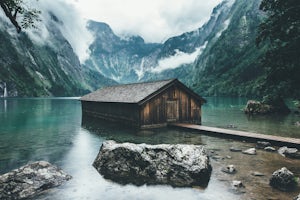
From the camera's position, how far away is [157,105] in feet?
98.7

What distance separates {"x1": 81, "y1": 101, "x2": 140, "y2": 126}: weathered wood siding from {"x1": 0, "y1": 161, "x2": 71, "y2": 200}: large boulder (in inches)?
640

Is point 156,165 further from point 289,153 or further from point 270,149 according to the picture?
point 270,149

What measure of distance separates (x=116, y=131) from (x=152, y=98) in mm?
5884

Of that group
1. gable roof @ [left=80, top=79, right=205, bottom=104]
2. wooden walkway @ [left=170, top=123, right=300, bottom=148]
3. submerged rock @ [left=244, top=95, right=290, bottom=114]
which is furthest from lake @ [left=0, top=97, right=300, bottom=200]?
submerged rock @ [left=244, top=95, right=290, bottom=114]

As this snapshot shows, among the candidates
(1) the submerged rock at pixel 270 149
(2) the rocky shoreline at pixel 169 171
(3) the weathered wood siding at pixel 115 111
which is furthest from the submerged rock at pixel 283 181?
(3) the weathered wood siding at pixel 115 111

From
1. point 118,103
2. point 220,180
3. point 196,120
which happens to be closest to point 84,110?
point 118,103

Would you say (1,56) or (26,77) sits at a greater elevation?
(1,56)

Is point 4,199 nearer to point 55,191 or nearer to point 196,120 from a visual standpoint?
point 55,191

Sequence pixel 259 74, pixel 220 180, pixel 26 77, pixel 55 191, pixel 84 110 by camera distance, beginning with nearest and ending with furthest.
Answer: pixel 55 191, pixel 220 180, pixel 84 110, pixel 259 74, pixel 26 77

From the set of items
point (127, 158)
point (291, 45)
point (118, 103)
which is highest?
point (291, 45)

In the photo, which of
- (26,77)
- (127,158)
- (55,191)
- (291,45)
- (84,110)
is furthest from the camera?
(26,77)

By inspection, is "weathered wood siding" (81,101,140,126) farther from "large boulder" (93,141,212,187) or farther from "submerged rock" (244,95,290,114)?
"submerged rock" (244,95,290,114)

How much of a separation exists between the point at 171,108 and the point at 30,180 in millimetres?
20876

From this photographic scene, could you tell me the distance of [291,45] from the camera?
23.8 m
